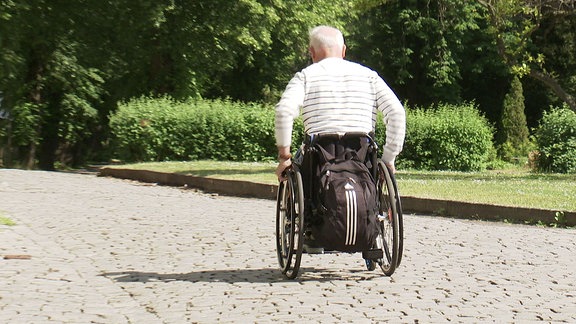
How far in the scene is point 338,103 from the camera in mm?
8109

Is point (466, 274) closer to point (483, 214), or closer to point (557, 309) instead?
point (557, 309)

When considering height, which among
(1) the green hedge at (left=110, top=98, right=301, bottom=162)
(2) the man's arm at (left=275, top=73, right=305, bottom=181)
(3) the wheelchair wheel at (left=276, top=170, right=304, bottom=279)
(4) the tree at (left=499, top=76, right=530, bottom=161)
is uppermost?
(4) the tree at (left=499, top=76, right=530, bottom=161)

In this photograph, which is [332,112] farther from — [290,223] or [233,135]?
[233,135]

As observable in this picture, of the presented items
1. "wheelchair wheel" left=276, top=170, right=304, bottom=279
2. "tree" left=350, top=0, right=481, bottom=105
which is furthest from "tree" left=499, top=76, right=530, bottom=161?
"wheelchair wheel" left=276, top=170, right=304, bottom=279

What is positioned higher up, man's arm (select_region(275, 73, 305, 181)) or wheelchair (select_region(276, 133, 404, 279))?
man's arm (select_region(275, 73, 305, 181))

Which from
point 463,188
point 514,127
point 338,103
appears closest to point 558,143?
point 463,188

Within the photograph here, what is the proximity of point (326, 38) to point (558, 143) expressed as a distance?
62.8ft

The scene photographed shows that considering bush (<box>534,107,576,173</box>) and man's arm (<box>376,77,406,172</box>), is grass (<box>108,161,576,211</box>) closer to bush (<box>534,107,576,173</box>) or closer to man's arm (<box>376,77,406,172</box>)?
bush (<box>534,107,576,173</box>)

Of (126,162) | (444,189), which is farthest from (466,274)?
(126,162)

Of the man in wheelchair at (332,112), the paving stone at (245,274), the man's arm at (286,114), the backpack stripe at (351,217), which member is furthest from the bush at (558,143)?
the backpack stripe at (351,217)

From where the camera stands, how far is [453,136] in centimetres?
2630

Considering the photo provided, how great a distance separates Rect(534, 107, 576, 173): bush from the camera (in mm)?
26047

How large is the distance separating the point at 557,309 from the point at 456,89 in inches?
1698

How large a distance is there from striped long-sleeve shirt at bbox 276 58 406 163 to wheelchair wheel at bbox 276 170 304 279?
1.13ft
